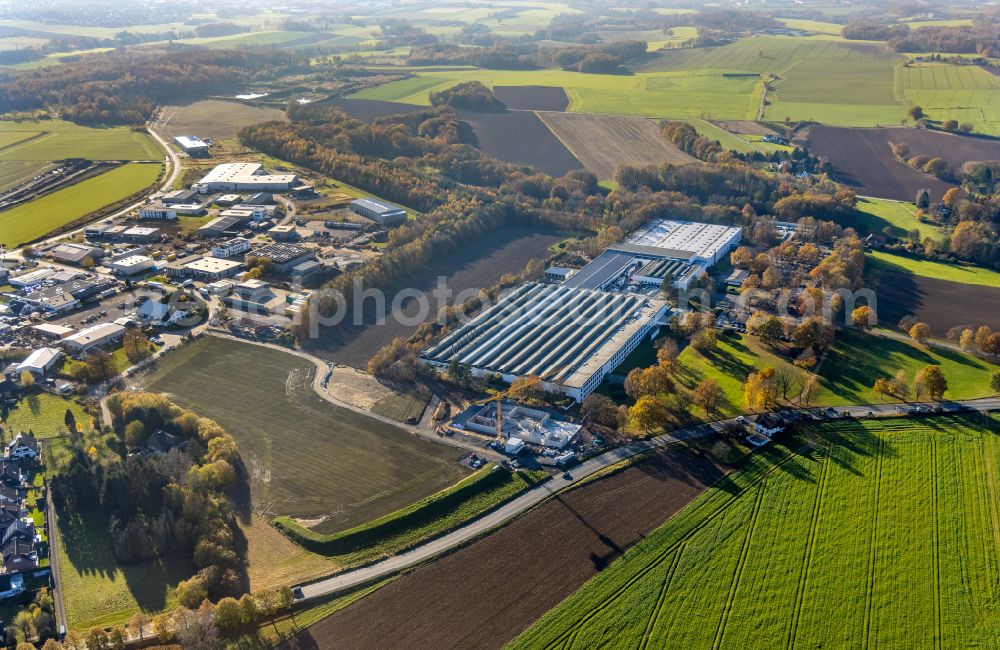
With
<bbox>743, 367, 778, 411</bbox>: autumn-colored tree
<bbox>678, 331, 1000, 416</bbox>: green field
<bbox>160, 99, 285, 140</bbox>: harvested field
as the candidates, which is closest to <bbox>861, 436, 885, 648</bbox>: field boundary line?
<bbox>678, 331, 1000, 416</bbox>: green field

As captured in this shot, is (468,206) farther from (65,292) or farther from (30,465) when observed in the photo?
(30,465)

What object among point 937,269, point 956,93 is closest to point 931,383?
point 937,269

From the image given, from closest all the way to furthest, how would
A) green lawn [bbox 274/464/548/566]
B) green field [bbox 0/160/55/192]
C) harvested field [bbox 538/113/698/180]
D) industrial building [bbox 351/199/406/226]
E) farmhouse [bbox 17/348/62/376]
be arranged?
green lawn [bbox 274/464/548/566], farmhouse [bbox 17/348/62/376], industrial building [bbox 351/199/406/226], green field [bbox 0/160/55/192], harvested field [bbox 538/113/698/180]

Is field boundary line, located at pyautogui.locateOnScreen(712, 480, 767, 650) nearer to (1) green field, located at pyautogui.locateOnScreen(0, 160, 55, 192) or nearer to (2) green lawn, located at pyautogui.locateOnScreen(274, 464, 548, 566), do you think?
(2) green lawn, located at pyautogui.locateOnScreen(274, 464, 548, 566)

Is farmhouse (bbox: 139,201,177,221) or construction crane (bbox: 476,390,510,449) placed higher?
farmhouse (bbox: 139,201,177,221)

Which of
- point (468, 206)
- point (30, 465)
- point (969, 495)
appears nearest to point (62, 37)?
point (468, 206)

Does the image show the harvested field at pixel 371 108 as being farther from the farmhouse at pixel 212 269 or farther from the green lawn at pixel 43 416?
the green lawn at pixel 43 416

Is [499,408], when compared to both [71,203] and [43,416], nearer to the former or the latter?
[43,416]

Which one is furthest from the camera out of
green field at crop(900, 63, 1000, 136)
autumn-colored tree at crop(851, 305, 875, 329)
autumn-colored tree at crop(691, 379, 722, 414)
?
green field at crop(900, 63, 1000, 136)
